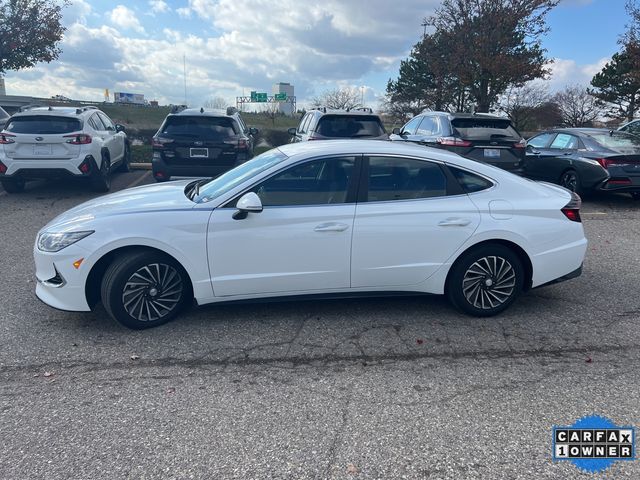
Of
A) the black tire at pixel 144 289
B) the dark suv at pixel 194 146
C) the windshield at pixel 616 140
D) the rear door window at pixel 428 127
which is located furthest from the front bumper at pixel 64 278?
the windshield at pixel 616 140

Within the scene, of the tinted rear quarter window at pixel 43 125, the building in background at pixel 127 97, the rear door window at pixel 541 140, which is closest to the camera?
the tinted rear quarter window at pixel 43 125

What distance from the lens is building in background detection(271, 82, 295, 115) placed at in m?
43.9

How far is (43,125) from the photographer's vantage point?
9.26 m

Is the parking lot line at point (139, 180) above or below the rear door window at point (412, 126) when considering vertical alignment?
below

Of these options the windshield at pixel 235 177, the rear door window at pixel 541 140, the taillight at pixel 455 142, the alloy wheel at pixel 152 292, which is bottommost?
the alloy wheel at pixel 152 292

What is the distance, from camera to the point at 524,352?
12.8 ft

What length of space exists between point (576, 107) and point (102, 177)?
115 ft

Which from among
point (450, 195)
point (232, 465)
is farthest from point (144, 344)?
point (450, 195)

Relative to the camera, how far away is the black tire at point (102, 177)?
31.9ft

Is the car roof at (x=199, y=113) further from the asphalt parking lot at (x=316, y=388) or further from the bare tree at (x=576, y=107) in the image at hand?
the bare tree at (x=576, y=107)

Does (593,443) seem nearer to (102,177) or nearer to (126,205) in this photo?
(126,205)

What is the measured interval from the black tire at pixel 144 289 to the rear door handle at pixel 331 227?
1.19 meters

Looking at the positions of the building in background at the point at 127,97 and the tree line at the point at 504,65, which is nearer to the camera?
the tree line at the point at 504,65

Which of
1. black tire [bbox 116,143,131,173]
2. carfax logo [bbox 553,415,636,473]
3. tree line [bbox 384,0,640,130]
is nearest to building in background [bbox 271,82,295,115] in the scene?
tree line [bbox 384,0,640,130]
